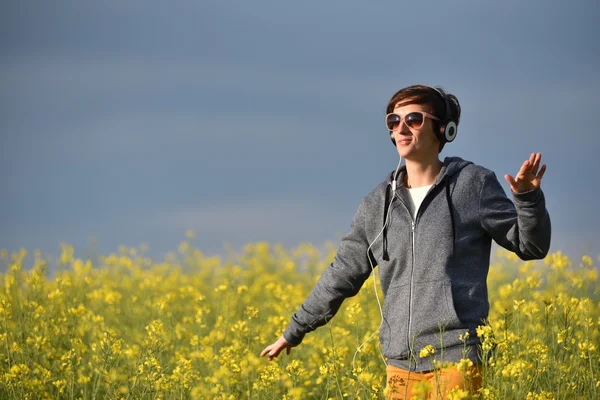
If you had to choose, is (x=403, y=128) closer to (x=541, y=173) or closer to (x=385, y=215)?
(x=385, y=215)

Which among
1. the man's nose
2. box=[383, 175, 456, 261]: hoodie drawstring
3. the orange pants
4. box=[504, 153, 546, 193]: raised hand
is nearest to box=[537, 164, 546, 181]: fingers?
box=[504, 153, 546, 193]: raised hand

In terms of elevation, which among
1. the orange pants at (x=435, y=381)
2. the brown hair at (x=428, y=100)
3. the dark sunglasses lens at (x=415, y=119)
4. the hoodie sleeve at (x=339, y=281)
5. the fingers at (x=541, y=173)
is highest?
the brown hair at (x=428, y=100)

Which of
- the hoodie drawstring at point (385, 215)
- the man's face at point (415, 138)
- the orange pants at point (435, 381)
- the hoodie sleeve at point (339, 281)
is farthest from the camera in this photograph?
the hoodie sleeve at point (339, 281)

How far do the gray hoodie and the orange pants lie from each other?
4cm

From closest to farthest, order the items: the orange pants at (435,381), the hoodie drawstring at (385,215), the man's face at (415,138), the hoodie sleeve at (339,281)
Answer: the orange pants at (435,381) → the hoodie drawstring at (385,215) → the man's face at (415,138) → the hoodie sleeve at (339,281)

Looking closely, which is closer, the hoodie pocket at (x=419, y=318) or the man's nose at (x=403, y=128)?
the hoodie pocket at (x=419, y=318)

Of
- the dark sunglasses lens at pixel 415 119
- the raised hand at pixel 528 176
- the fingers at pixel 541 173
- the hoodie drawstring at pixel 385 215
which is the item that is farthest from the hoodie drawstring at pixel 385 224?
the fingers at pixel 541 173

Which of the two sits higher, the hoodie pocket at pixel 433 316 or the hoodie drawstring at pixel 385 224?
the hoodie drawstring at pixel 385 224

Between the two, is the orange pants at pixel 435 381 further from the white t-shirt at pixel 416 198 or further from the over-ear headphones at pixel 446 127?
the over-ear headphones at pixel 446 127

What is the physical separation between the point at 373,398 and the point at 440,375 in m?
0.41

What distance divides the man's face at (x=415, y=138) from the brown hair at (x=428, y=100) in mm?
24

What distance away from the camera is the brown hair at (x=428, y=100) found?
3.51 m

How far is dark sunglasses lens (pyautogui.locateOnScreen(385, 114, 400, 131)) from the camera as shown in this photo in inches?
138

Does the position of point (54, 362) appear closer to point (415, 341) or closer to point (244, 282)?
point (415, 341)
